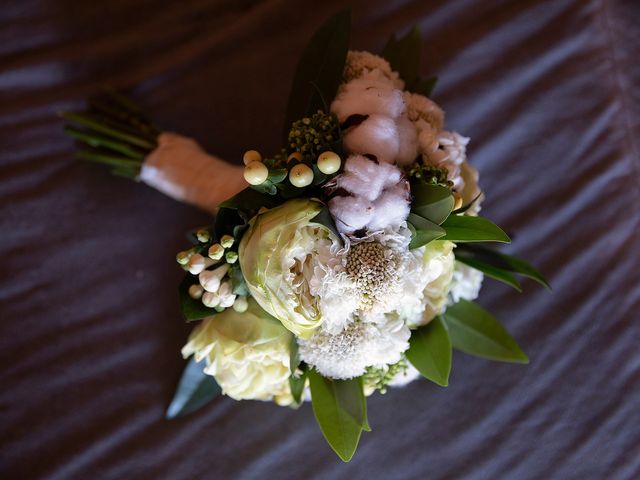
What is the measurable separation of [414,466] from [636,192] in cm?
59

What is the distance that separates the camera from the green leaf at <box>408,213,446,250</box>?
1.65 feet

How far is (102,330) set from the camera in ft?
2.78

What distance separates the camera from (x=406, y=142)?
1.87ft

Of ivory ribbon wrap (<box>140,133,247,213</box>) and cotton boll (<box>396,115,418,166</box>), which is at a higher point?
cotton boll (<box>396,115,418,166</box>)

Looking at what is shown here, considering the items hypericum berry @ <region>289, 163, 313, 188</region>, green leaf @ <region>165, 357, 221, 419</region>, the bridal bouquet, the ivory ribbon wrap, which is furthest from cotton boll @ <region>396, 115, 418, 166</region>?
green leaf @ <region>165, 357, 221, 419</region>

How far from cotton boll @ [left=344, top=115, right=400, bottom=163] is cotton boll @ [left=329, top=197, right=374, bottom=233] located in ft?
0.20

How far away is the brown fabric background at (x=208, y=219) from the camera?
2.71 feet

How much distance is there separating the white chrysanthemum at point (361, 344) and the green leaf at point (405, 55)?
375mm

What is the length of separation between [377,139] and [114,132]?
0.52 meters

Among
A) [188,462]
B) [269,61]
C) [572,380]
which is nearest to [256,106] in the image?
[269,61]

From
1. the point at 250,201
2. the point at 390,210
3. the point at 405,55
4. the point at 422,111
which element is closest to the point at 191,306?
the point at 250,201

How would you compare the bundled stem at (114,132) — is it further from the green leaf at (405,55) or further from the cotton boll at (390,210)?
the cotton boll at (390,210)

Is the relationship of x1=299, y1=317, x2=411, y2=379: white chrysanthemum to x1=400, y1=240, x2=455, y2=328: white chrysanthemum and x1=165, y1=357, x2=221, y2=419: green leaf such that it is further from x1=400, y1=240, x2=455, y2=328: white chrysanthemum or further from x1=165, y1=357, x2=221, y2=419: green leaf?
x1=165, y1=357, x2=221, y2=419: green leaf

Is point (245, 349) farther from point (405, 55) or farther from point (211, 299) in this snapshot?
point (405, 55)
